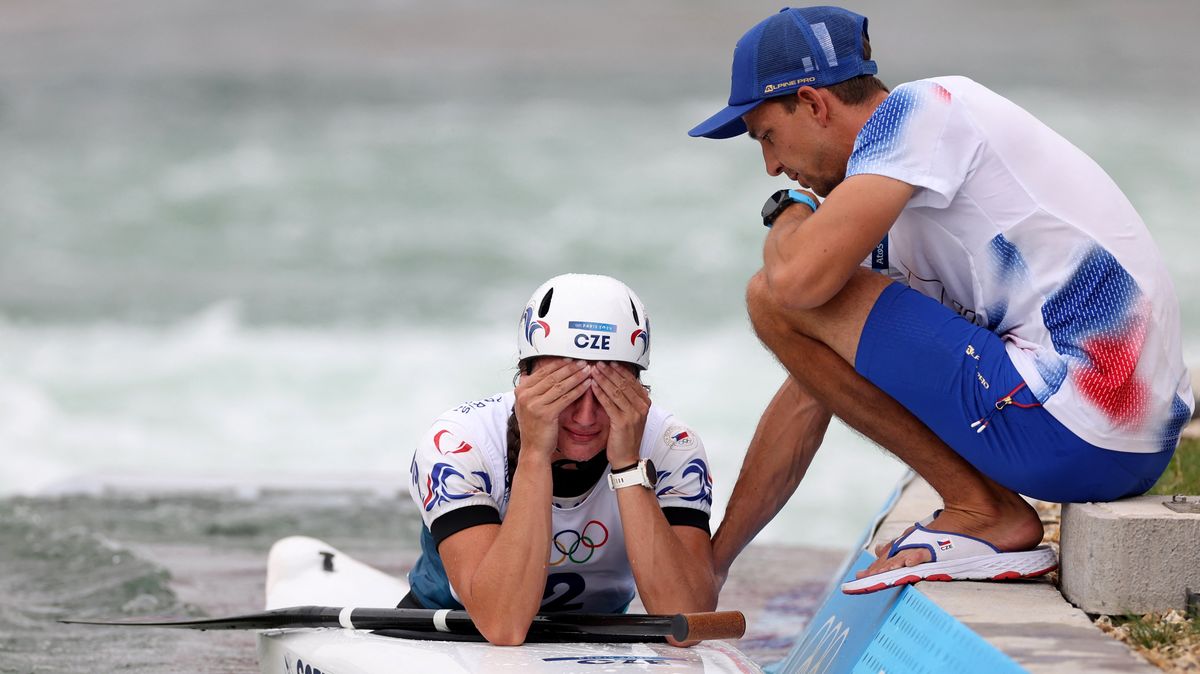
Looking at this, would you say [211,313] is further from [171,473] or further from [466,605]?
[466,605]

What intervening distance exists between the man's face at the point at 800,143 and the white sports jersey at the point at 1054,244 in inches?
10.1

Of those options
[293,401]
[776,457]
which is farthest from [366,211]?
[776,457]

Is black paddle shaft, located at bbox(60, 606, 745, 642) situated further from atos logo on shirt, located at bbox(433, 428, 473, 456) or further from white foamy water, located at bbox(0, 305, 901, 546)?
white foamy water, located at bbox(0, 305, 901, 546)

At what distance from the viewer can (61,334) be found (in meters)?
19.4

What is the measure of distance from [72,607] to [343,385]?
9.71 m

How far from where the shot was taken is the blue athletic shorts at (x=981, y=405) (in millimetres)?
3459

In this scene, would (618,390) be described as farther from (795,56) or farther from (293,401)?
(293,401)

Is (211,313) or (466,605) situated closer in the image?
(466,605)

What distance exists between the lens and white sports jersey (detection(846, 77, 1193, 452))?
340cm

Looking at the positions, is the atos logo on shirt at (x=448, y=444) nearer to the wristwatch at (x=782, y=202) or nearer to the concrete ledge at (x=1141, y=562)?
the wristwatch at (x=782, y=202)

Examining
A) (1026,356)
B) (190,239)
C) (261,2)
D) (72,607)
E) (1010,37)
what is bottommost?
(72,607)

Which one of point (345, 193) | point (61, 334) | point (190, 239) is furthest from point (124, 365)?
point (345, 193)

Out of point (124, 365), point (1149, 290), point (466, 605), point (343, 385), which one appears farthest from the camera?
point (124, 365)

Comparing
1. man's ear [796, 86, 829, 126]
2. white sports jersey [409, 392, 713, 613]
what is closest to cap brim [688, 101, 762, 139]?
man's ear [796, 86, 829, 126]
